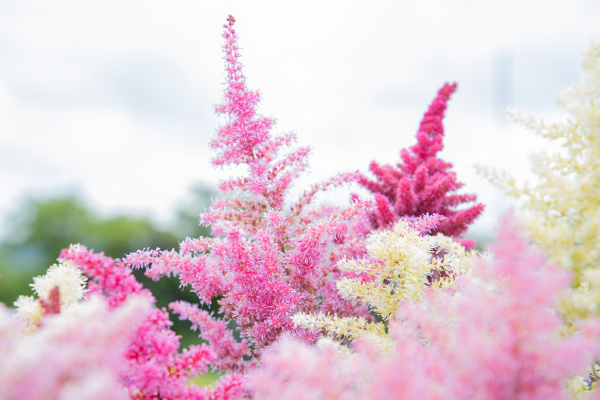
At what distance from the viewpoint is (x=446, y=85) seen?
77.4 inches

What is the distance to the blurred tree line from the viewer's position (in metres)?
Result: 18.7

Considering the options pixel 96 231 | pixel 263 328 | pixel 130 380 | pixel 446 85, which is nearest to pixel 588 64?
pixel 446 85

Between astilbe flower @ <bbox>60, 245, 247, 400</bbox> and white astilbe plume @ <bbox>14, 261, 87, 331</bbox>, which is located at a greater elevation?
white astilbe plume @ <bbox>14, 261, 87, 331</bbox>

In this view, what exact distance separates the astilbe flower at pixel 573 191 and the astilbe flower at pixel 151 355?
873 millimetres

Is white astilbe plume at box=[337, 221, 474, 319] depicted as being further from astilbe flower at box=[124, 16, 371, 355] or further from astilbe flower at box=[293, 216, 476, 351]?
astilbe flower at box=[124, 16, 371, 355]

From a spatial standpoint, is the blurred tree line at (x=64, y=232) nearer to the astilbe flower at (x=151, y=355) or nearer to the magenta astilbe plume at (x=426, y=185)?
the magenta astilbe plume at (x=426, y=185)

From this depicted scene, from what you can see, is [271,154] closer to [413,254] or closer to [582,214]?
[413,254]

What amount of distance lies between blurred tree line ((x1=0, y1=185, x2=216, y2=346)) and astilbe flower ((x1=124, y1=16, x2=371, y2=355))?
16.6 m

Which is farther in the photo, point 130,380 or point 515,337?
point 130,380

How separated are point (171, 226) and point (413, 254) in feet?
65.0

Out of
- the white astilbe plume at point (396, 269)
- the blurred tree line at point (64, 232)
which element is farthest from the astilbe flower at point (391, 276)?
the blurred tree line at point (64, 232)

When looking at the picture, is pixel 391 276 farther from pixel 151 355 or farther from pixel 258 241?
pixel 151 355

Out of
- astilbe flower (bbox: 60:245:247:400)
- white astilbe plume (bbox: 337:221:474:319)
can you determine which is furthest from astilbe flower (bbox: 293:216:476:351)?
astilbe flower (bbox: 60:245:247:400)

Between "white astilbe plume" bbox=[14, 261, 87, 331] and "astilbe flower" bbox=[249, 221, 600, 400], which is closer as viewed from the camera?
"astilbe flower" bbox=[249, 221, 600, 400]
